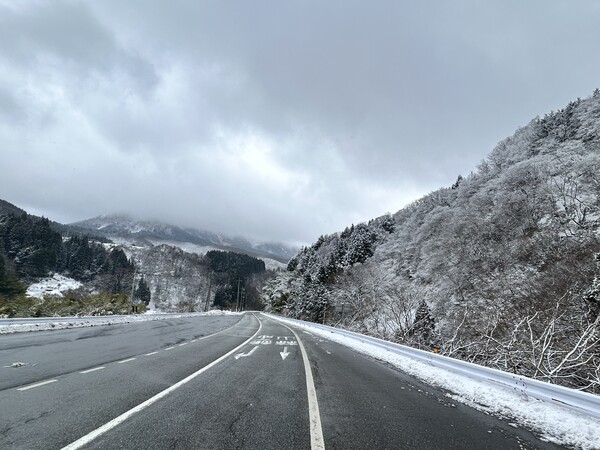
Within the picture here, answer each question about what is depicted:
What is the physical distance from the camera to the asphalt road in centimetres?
394

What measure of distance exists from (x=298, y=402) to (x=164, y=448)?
2712 millimetres

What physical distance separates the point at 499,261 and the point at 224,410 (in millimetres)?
37539

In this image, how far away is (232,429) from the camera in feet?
14.1

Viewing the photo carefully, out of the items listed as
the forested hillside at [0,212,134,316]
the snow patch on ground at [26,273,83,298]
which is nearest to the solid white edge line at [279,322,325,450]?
the forested hillside at [0,212,134,316]

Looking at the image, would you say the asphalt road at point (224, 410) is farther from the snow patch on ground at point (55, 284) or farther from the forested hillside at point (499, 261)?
the snow patch on ground at point (55, 284)

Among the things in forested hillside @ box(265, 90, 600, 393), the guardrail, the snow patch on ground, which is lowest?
the snow patch on ground

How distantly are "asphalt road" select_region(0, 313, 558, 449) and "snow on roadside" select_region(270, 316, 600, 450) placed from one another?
14.1 inches

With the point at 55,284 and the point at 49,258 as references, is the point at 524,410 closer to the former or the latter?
the point at 55,284

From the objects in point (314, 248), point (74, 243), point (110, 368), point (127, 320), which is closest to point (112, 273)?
point (74, 243)

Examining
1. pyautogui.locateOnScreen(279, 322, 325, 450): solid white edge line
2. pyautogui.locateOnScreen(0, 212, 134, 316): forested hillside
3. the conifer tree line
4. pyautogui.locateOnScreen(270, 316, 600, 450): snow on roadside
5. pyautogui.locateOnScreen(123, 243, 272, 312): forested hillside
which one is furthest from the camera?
pyautogui.locateOnScreen(123, 243, 272, 312): forested hillside

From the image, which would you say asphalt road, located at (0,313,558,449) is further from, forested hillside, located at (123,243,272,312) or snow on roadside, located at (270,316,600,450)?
forested hillside, located at (123,243,272,312)

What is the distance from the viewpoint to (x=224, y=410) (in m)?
5.09

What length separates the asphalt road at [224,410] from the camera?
3938mm

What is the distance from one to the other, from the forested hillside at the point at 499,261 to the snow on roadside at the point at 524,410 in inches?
83.2
